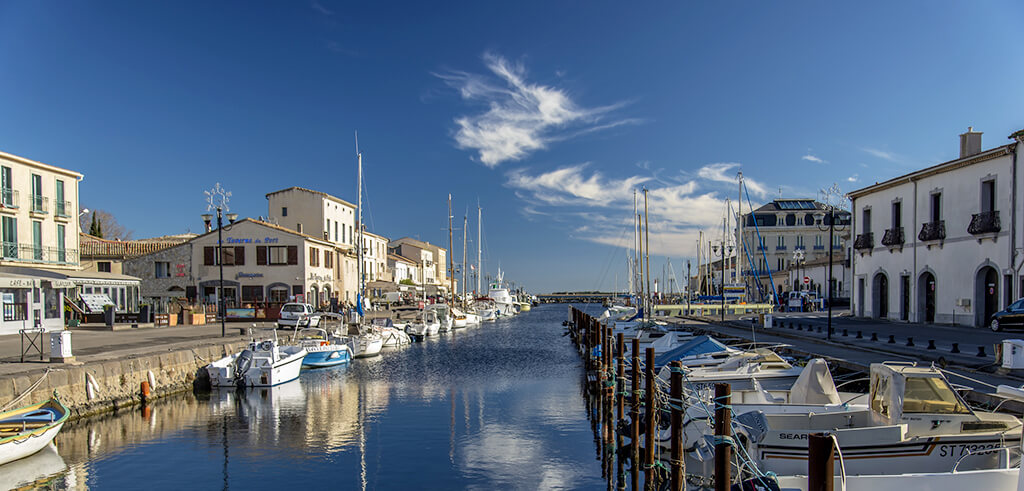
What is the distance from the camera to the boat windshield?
1112 cm

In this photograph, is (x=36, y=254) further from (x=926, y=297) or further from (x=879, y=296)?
(x=879, y=296)

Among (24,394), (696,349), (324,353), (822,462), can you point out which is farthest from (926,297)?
(24,394)

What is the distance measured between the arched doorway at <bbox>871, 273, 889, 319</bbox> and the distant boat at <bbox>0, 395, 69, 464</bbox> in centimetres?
4540

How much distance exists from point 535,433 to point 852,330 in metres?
23.6

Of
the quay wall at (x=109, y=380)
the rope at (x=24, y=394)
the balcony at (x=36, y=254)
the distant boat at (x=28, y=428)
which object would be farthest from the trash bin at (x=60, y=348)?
the balcony at (x=36, y=254)

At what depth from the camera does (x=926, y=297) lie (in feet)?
127

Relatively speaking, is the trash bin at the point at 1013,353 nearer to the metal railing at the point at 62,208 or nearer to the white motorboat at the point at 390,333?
the white motorboat at the point at 390,333

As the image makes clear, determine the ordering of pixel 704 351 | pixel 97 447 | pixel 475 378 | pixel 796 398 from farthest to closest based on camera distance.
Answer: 1. pixel 475 378
2. pixel 704 351
3. pixel 97 447
4. pixel 796 398

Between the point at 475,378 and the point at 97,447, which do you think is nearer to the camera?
the point at 97,447

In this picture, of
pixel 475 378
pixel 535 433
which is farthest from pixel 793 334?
pixel 535 433

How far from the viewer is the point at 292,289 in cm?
5394

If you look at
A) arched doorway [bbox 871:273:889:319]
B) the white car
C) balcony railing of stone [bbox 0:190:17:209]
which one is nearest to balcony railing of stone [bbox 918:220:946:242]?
arched doorway [bbox 871:273:889:319]

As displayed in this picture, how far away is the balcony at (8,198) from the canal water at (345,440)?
785 inches

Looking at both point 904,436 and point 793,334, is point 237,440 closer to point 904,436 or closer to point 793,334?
point 904,436
